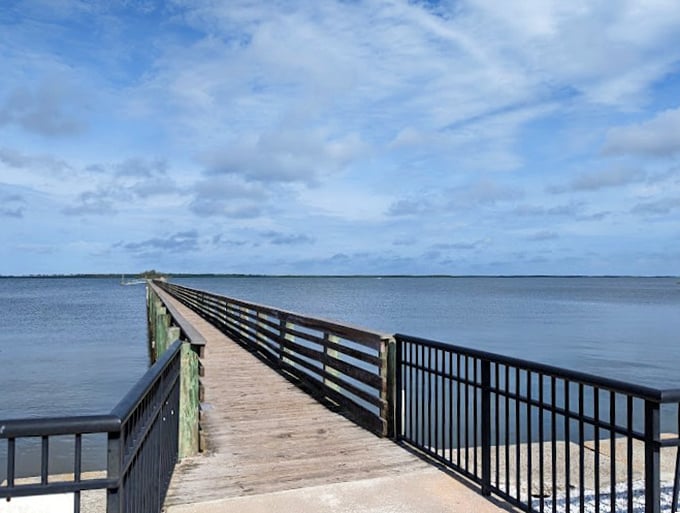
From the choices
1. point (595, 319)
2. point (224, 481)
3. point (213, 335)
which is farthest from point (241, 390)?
point (595, 319)

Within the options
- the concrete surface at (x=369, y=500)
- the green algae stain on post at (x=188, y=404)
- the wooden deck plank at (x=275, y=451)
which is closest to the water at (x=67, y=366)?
the wooden deck plank at (x=275, y=451)

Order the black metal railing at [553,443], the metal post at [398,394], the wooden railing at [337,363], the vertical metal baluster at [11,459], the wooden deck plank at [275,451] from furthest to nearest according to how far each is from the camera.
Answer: the wooden railing at [337,363] < the metal post at [398,394] < the wooden deck plank at [275,451] < the black metal railing at [553,443] < the vertical metal baluster at [11,459]

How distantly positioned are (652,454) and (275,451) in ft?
12.2

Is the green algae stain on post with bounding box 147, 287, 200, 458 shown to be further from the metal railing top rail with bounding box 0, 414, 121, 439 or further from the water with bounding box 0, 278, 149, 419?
the water with bounding box 0, 278, 149, 419

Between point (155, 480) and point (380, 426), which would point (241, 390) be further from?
point (155, 480)

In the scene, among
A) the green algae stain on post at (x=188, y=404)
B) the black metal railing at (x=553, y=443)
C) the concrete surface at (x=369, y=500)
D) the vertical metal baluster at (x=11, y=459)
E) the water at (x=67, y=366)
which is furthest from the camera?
the water at (x=67, y=366)

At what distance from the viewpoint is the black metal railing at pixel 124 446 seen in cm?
239

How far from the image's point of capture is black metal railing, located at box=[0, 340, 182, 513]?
2.39 m

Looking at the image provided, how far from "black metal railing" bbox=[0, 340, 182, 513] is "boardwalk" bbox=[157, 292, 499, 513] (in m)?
0.55

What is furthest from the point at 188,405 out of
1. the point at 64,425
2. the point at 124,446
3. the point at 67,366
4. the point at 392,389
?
the point at 67,366

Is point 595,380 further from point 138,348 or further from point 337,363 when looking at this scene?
point 138,348

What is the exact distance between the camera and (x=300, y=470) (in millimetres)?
5574

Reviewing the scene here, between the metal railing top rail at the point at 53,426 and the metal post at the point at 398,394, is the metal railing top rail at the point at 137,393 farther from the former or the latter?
the metal post at the point at 398,394

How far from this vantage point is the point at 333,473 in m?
5.48
